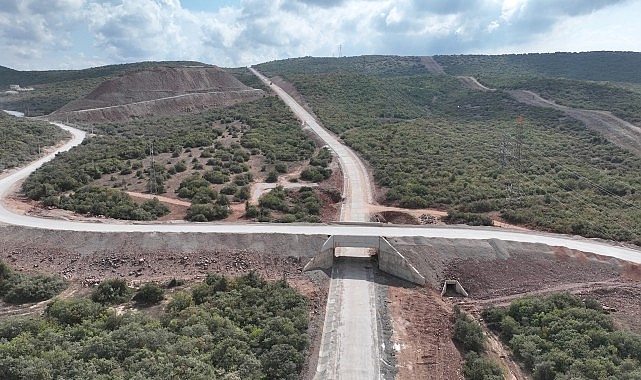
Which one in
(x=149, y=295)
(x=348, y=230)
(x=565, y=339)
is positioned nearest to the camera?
(x=565, y=339)

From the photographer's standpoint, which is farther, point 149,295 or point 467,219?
point 467,219

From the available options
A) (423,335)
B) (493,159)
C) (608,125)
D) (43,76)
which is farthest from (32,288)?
(43,76)

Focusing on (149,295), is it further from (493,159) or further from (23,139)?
(23,139)

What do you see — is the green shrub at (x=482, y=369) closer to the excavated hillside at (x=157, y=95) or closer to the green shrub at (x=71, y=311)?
the green shrub at (x=71, y=311)

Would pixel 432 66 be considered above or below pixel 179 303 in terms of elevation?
above

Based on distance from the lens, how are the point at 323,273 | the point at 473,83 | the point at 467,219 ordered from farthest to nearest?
the point at 473,83 → the point at 467,219 → the point at 323,273

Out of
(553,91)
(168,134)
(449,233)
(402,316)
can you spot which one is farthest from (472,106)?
(402,316)

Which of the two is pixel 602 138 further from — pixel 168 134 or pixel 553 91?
pixel 168 134

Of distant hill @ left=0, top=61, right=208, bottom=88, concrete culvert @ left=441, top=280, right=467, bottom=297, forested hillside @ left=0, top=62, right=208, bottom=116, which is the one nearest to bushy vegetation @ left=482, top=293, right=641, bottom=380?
concrete culvert @ left=441, top=280, right=467, bottom=297
